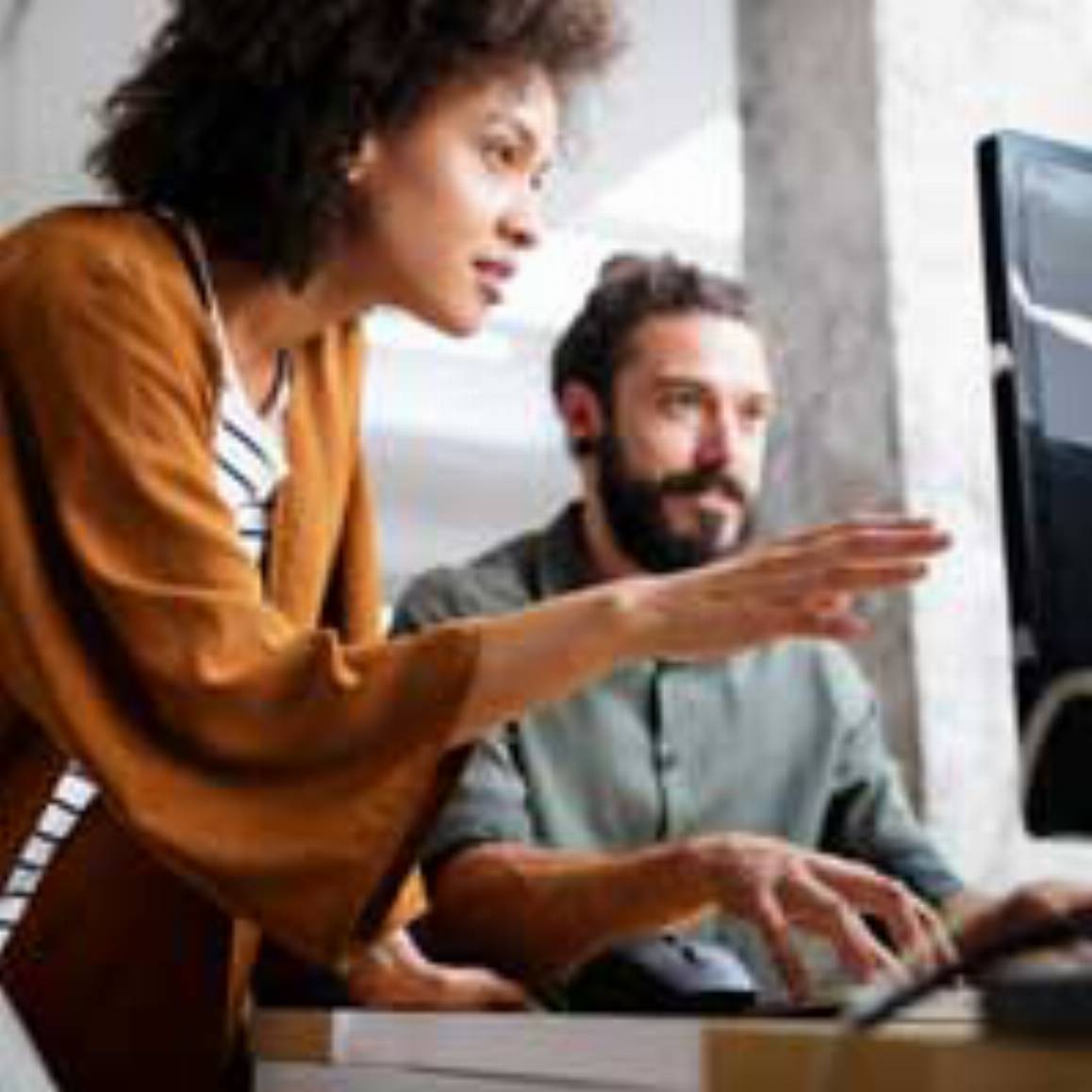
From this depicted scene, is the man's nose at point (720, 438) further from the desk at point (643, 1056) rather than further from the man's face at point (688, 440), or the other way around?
the desk at point (643, 1056)

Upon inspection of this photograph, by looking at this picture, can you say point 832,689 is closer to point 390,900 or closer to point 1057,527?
point 390,900

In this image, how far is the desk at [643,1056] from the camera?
0.41 meters

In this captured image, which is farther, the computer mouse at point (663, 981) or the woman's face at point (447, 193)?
the woman's face at point (447, 193)

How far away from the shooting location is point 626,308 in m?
1.55

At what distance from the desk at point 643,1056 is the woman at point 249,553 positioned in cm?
5

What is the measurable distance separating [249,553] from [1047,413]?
43 cm

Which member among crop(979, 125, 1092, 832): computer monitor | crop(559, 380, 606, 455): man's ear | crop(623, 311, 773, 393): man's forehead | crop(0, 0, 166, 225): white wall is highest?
crop(0, 0, 166, 225): white wall

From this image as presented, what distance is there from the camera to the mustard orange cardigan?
0.78 metres

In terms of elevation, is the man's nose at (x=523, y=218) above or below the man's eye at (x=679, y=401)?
above

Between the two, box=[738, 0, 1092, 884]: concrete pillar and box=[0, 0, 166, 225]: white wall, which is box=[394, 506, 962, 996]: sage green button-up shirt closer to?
box=[738, 0, 1092, 884]: concrete pillar

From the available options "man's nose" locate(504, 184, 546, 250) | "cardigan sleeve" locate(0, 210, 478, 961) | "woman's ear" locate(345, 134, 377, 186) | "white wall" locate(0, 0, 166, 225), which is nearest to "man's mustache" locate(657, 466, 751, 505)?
"man's nose" locate(504, 184, 546, 250)

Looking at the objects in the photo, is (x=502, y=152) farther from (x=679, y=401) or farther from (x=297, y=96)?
(x=679, y=401)

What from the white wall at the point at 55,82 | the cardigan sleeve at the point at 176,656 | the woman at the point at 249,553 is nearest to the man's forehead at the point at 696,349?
the woman at the point at 249,553

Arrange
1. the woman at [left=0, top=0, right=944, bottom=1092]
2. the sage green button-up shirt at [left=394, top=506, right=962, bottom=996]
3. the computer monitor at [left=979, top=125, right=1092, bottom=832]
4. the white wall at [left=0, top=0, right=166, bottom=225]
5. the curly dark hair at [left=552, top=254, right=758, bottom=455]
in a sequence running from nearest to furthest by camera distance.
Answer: the computer monitor at [left=979, top=125, right=1092, bottom=832], the woman at [left=0, top=0, right=944, bottom=1092], the sage green button-up shirt at [left=394, top=506, right=962, bottom=996], the curly dark hair at [left=552, top=254, right=758, bottom=455], the white wall at [left=0, top=0, right=166, bottom=225]
